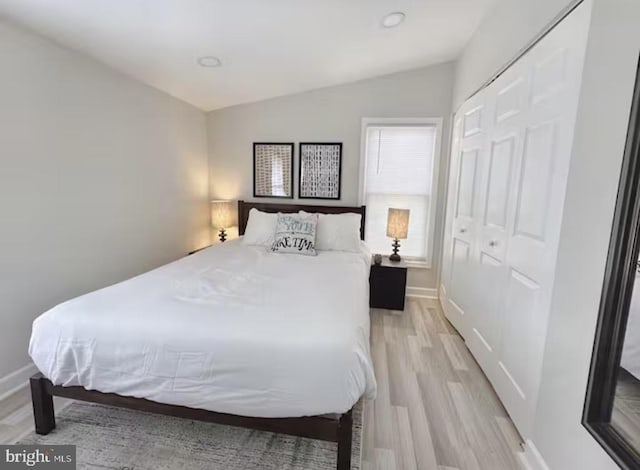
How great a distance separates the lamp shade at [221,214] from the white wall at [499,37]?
2.83 m

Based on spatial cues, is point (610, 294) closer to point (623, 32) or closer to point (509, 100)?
point (623, 32)

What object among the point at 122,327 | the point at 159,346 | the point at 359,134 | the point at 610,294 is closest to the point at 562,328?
the point at 610,294

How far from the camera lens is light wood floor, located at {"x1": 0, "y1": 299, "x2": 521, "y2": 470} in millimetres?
1586

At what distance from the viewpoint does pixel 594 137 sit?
1.22 meters

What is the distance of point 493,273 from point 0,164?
3132 millimetres

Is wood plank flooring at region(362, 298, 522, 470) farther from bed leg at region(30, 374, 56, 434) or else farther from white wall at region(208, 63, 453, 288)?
bed leg at region(30, 374, 56, 434)

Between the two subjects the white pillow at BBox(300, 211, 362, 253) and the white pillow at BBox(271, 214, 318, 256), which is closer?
the white pillow at BBox(271, 214, 318, 256)

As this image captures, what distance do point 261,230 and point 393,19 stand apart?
88.1 inches

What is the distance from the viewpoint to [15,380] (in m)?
2.02

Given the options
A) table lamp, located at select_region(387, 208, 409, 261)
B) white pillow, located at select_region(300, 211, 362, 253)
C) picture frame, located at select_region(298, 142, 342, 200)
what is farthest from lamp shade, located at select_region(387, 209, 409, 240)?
picture frame, located at select_region(298, 142, 342, 200)

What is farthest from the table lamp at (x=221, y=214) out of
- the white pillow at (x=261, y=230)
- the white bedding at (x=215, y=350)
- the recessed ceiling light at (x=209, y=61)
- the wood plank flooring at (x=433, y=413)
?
the wood plank flooring at (x=433, y=413)

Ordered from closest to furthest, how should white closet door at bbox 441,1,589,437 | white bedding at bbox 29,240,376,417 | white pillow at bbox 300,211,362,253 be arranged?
white bedding at bbox 29,240,376,417
white closet door at bbox 441,1,589,437
white pillow at bbox 300,211,362,253

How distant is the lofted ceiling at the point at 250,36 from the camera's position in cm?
191

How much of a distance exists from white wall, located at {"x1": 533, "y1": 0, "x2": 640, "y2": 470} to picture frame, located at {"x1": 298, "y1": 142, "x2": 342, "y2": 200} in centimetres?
263
